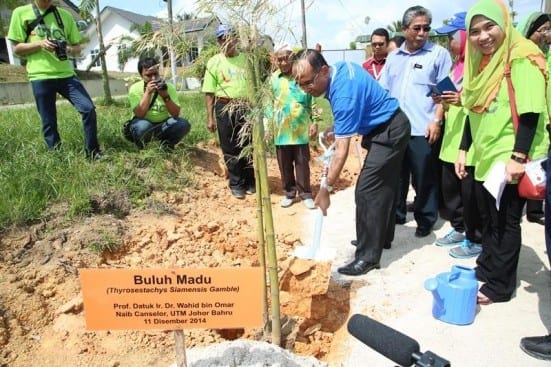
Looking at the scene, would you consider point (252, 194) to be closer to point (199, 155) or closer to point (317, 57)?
point (199, 155)

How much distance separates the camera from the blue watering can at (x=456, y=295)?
2.47 meters

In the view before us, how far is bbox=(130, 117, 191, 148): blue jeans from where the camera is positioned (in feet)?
16.1

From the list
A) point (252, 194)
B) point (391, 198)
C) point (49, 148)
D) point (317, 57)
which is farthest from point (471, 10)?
point (49, 148)

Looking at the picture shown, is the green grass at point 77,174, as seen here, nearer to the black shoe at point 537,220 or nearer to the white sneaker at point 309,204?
the white sneaker at point 309,204

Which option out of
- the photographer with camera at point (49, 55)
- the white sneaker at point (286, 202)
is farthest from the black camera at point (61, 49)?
the white sneaker at point (286, 202)

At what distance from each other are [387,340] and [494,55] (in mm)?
2054

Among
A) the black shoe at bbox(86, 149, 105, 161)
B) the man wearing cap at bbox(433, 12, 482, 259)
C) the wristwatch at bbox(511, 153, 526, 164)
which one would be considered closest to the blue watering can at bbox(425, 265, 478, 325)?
the wristwatch at bbox(511, 153, 526, 164)

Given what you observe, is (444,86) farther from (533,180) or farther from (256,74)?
(256,74)

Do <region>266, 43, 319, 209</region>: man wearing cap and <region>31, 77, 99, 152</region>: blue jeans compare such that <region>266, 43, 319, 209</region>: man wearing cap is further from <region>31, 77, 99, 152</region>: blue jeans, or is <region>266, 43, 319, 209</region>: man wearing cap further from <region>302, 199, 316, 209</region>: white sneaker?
<region>31, 77, 99, 152</region>: blue jeans

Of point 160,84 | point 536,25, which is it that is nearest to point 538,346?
point 536,25

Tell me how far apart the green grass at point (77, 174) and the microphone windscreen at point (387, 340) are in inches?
124

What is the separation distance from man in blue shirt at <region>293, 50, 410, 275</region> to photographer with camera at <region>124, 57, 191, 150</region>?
2.41 m

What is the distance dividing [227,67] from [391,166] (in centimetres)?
186

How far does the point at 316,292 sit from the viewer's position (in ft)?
9.51
